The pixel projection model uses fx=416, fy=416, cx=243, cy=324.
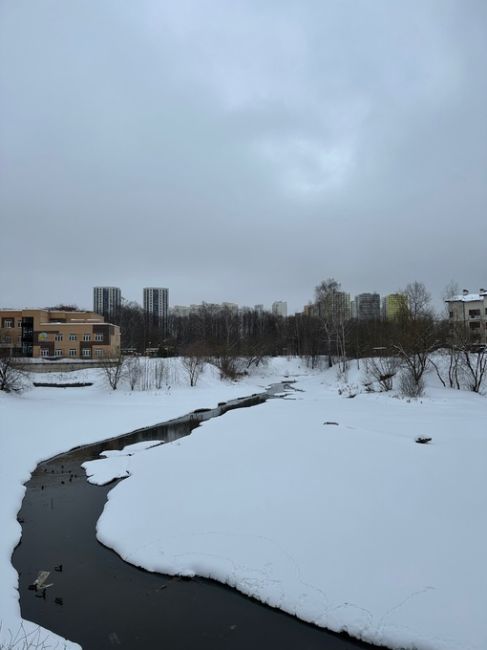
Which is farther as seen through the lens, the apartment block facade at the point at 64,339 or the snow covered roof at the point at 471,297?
the snow covered roof at the point at 471,297

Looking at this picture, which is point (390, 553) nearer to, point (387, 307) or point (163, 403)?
point (163, 403)

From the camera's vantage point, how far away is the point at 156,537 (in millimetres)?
8617

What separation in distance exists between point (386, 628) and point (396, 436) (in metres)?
10.4

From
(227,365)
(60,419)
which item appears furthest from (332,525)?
(227,365)

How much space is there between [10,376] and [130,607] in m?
27.6

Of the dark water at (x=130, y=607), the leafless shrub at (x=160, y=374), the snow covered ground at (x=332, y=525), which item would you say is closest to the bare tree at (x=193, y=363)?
the leafless shrub at (x=160, y=374)

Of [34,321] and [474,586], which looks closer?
[474,586]

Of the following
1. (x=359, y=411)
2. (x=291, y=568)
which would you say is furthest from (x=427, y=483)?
(x=359, y=411)

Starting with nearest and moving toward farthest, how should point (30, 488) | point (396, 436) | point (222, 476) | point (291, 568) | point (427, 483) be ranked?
point (291, 568) → point (427, 483) → point (222, 476) → point (30, 488) → point (396, 436)

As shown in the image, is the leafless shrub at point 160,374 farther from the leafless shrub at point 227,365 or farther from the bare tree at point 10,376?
the bare tree at point 10,376

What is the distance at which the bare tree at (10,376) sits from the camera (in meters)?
29.5

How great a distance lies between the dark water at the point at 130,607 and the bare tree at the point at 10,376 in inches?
913

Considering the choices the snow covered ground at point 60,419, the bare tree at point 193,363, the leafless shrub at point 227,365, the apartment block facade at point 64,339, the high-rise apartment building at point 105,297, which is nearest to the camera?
the snow covered ground at point 60,419

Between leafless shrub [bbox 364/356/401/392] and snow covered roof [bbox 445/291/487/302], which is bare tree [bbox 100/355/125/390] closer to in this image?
leafless shrub [bbox 364/356/401/392]
